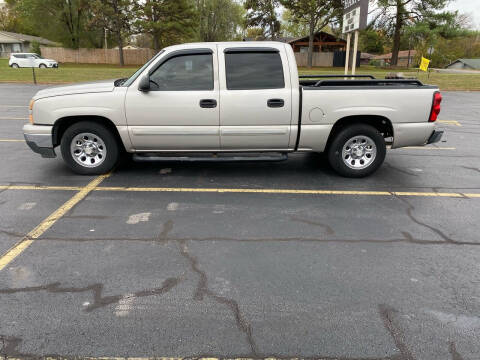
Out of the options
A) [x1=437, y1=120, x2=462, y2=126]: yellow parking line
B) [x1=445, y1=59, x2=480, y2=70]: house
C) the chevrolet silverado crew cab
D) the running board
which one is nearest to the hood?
the chevrolet silverado crew cab

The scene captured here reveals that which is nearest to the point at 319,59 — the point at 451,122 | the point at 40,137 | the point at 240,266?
the point at 451,122

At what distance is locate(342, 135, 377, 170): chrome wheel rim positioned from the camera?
5.51 m

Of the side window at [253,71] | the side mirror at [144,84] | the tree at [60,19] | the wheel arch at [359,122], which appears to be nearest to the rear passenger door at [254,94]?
the side window at [253,71]

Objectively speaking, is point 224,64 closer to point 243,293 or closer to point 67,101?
point 67,101

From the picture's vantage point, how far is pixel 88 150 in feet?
18.1

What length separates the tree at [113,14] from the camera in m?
40.0

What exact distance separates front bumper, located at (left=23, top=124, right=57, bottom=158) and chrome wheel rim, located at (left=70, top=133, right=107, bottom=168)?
303 mm

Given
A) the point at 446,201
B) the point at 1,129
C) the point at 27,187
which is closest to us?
the point at 446,201

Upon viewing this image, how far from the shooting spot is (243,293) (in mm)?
2896

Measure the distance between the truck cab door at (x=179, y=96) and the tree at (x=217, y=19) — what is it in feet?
165

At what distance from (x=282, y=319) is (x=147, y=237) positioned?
5.72ft

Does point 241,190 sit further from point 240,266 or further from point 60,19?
point 60,19

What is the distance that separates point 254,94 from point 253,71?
0.34 meters

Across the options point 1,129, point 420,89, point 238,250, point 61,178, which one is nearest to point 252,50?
point 420,89
